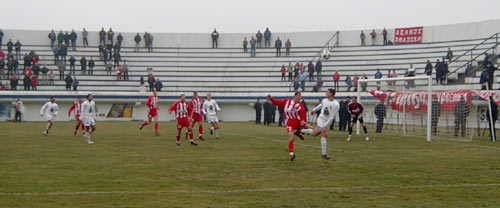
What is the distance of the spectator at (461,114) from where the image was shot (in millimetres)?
29062

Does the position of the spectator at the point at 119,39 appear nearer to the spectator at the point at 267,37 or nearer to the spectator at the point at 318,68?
the spectator at the point at 267,37

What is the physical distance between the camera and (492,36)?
45.8m

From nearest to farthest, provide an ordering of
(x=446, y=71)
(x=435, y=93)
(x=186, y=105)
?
(x=186, y=105) < (x=435, y=93) < (x=446, y=71)

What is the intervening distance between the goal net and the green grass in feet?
23.8

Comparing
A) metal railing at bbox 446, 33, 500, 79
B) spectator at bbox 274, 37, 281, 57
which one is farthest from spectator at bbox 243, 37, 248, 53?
metal railing at bbox 446, 33, 500, 79

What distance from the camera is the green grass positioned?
36.2ft

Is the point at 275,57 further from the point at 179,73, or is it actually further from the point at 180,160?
the point at 180,160

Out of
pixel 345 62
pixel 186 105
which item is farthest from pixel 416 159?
pixel 345 62

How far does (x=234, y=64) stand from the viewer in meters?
59.3

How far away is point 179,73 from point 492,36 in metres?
27.5

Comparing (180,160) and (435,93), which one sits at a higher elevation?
(435,93)

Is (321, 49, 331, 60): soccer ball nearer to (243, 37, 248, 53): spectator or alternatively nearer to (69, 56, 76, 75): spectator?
(243, 37, 248, 53): spectator

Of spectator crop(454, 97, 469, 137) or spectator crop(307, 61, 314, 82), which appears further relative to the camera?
spectator crop(307, 61, 314, 82)

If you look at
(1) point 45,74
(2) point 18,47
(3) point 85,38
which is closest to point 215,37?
(3) point 85,38
